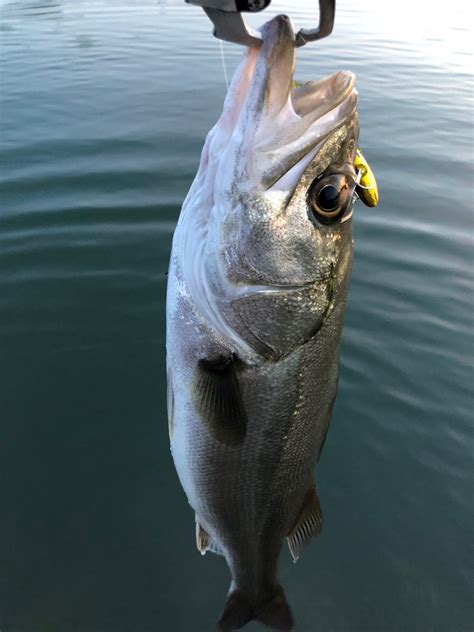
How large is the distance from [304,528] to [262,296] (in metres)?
1.09

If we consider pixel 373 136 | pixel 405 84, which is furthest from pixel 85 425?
pixel 405 84

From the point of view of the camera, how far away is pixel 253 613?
2.23m

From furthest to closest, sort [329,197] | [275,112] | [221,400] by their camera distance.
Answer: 1. [221,400]
2. [329,197]
3. [275,112]

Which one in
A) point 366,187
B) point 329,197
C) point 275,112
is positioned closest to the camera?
point 275,112

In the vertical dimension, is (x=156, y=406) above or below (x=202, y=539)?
below

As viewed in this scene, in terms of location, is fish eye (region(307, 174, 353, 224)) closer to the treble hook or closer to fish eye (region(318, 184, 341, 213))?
fish eye (region(318, 184, 341, 213))

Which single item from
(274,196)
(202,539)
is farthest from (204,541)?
(274,196)

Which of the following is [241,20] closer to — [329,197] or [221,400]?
[329,197]

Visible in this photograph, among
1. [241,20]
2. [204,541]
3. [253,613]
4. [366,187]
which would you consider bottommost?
[253,613]

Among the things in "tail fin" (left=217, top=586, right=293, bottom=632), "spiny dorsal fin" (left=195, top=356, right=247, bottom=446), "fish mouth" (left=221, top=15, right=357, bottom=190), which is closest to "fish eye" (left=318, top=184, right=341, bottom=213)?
"fish mouth" (left=221, top=15, right=357, bottom=190)

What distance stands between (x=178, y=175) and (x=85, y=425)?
4422 mm

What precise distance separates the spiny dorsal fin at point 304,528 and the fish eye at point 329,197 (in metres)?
1.16

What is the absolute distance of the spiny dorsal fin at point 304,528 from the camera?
7.23 ft

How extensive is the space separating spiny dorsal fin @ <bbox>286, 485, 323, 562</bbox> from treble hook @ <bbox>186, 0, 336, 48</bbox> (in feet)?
5.55
